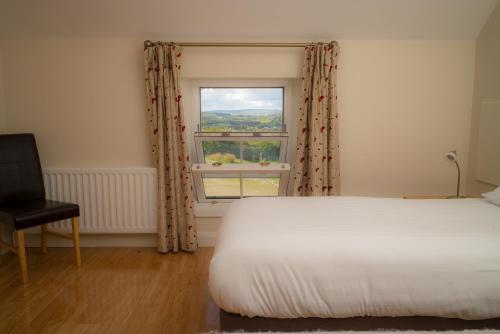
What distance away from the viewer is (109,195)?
11.6 ft

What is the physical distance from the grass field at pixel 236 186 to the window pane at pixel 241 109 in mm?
498

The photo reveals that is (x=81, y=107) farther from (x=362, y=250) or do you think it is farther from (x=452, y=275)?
(x=452, y=275)

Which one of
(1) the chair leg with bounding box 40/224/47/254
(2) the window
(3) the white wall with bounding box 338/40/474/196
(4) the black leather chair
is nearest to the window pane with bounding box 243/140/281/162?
(2) the window

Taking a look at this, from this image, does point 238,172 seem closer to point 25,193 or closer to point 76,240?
point 76,240

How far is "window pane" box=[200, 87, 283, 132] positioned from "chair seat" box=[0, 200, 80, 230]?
143 cm

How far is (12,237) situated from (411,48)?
12.7 feet

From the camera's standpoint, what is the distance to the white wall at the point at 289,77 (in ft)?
11.2

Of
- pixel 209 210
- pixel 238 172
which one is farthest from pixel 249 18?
pixel 209 210

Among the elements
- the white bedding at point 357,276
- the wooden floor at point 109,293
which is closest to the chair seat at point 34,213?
the wooden floor at point 109,293

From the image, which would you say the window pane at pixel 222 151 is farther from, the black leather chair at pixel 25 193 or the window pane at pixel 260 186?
the black leather chair at pixel 25 193

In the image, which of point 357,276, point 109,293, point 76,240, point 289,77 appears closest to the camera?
point 357,276

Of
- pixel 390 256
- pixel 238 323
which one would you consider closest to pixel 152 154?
pixel 238 323

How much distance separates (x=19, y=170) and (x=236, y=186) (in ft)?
6.20

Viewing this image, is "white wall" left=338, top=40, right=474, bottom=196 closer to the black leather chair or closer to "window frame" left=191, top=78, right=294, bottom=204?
"window frame" left=191, top=78, right=294, bottom=204
